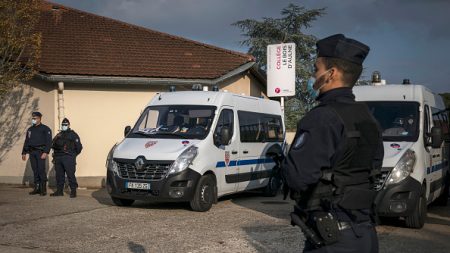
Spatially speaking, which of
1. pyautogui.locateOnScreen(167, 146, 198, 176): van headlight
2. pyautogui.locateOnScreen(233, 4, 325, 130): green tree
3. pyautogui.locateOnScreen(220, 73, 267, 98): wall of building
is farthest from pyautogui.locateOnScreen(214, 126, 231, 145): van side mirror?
pyautogui.locateOnScreen(233, 4, 325, 130): green tree

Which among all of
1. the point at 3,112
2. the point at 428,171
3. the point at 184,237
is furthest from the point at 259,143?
the point at 3,112

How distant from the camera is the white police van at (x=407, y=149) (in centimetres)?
826

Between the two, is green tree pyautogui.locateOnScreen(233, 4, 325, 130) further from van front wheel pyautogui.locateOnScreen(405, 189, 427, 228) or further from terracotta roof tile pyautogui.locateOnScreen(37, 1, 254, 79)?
van front wheel pyautogui.locateOnScreen(405, 189, 427, 228)

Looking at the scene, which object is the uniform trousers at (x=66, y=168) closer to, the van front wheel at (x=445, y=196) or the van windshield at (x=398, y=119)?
the van windshield at (x=398, y=119)

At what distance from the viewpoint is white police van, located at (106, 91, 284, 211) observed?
997 cm

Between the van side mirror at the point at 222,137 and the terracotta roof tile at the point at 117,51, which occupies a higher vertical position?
the terracotta roof tile at the point at 117,51

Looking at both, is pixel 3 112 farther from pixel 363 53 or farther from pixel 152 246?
pixel 363 53

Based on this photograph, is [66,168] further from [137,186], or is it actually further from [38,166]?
[137,186]

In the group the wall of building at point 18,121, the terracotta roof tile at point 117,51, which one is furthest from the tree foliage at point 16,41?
the wall of building at point 18,121

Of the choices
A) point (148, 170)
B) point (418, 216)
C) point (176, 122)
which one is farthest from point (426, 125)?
point (148, 170)

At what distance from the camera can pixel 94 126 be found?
15.9 m

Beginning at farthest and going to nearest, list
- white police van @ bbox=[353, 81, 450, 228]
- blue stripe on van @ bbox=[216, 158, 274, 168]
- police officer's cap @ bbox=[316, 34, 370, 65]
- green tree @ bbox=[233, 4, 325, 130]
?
green tree @ bbox=[233, 4, 325, 130]
blue stripe on van @ bbox=[216, 158, 274, 168]
white police van @ bbox=[353, 81, 450, 228]
police officer's cap @ bbox=[316, 34, 370, 65]

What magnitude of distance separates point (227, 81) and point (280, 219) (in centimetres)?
927

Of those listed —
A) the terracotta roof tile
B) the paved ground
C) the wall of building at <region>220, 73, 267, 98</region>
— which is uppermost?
the terracotta roof tile
